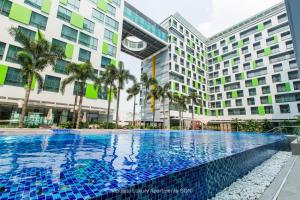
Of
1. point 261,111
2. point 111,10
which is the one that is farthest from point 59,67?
point 261,111

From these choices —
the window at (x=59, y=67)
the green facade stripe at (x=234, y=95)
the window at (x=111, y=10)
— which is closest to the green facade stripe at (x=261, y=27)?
the green facade stripe at (x=234, y=95)

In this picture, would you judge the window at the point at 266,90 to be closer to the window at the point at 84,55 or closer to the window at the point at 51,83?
the window at the point at 84,55

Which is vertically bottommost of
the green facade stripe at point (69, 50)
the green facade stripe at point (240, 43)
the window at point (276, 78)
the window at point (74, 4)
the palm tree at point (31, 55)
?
the palm tree at point (31, 55)

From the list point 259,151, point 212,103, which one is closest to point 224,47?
point 212,103

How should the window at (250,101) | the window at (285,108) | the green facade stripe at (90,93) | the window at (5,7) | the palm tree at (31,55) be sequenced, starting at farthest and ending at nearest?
1. the window at (250,101)
2. the window at (285,108)
3. the green facade stripe at (90,93)
4. the window at (5,7)
5. the palm tree at (31,55)

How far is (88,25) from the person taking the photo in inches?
1097

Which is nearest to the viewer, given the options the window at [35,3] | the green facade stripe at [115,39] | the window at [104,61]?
the window at [35,3]

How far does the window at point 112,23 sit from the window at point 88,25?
10.6 ft

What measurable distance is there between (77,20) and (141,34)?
1740cm

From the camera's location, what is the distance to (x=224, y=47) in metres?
51.6

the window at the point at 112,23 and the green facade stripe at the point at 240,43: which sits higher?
the green facade stripe at the point at 240,43

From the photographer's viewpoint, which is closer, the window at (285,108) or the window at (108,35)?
the window at (108,35)

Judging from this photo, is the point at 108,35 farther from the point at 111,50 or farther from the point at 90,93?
the point at 90,93

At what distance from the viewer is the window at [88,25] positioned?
2740 cm
